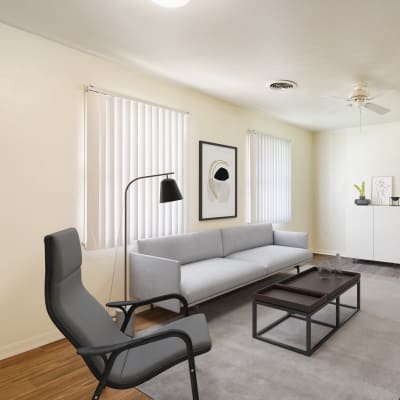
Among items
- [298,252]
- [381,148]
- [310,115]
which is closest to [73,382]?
[298,252]

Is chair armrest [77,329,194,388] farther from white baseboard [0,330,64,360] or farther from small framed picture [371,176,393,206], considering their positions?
small framed picture [371,176,393,206]

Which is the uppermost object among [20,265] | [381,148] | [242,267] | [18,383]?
[381,148]

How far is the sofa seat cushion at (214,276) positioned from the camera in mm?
3002

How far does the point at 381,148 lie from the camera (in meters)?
6.09

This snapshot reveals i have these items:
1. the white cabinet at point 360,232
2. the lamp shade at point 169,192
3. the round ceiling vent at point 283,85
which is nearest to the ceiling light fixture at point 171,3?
the lamp shade at point 169,192

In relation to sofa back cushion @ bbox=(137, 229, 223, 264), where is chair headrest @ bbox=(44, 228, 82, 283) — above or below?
above

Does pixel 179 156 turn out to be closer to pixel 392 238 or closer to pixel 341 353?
pixel 341 353

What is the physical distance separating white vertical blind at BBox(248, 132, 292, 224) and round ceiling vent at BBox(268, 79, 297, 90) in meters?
1.26

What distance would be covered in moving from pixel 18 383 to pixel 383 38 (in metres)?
3.87

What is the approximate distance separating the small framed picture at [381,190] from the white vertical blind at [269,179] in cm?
159

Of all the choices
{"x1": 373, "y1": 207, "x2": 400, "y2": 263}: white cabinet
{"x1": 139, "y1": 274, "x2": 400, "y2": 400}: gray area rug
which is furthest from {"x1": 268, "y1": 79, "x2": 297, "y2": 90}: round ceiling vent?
{"x1": 373, "y1": 207, "x2": 400, "y2": 263}: white cabinet

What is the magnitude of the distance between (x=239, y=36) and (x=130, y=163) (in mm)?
1632

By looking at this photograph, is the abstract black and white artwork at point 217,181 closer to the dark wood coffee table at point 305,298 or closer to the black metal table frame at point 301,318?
the dark wood coffee table at point 305,298

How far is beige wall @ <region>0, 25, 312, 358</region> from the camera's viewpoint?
103 inches
